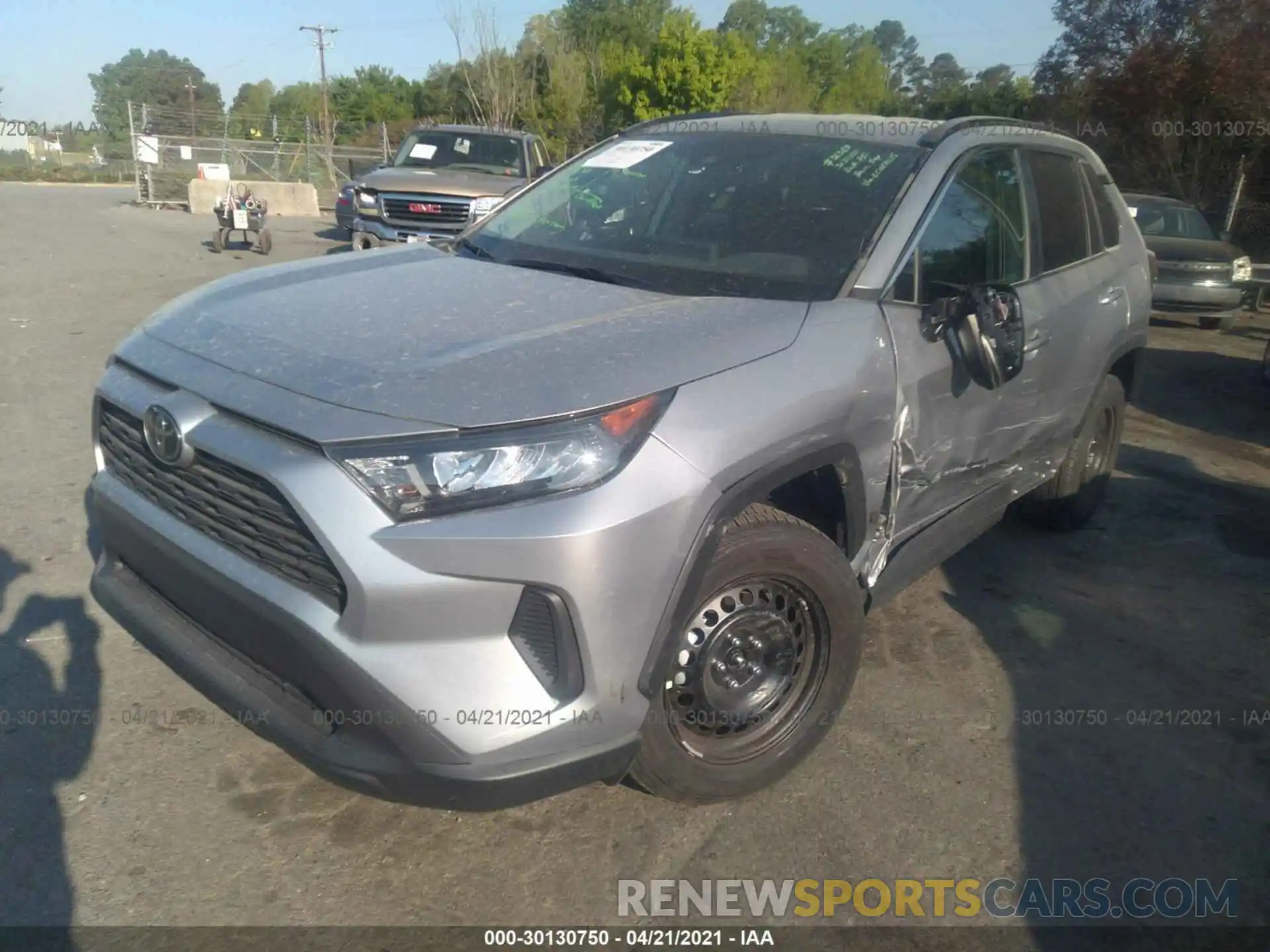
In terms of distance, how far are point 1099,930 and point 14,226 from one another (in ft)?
66.3

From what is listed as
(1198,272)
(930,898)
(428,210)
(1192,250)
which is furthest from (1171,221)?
(930,898)

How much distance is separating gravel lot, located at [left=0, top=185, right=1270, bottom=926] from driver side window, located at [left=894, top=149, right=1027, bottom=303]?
1.40 meters

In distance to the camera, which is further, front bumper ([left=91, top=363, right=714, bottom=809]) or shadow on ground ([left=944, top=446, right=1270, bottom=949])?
shadow on ground ([left=944, top=446, right=1270, bottom=949])

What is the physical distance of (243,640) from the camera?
252cm

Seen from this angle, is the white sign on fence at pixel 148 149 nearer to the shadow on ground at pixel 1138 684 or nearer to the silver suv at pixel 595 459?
the silver suv at pixel 595 459

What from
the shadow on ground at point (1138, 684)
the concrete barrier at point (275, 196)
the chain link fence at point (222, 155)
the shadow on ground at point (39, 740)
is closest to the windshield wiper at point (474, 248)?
the shadow on ground at point (39, 740)

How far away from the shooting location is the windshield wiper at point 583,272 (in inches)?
127

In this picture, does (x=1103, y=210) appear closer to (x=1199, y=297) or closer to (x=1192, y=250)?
(x=1199, y=297)

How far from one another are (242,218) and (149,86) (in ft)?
345

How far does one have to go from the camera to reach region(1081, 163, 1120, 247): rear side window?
4836 millimetres

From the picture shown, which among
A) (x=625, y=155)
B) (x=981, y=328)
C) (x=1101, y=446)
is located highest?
(x=625, y=155)

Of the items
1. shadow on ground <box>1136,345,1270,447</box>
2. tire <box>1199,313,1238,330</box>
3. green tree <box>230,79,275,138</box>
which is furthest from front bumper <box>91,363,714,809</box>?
green tree <box>230,79,275,138</box>

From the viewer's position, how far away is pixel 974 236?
3.72m

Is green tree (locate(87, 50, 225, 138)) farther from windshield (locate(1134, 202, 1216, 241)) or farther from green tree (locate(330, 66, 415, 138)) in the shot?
windshield (locate(1134, 202, 1216, 241))
